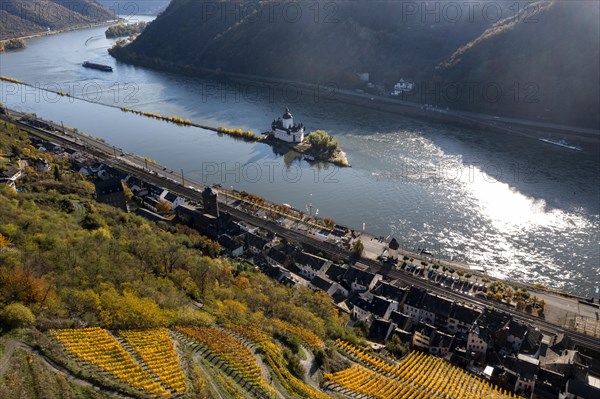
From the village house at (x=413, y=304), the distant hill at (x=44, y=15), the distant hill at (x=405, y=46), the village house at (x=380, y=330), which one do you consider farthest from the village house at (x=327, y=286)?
the distant hill at (x=44, y=15)

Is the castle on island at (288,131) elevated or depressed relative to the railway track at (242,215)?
elevated

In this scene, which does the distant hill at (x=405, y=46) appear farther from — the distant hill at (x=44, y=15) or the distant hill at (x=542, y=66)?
the distant hill at (x=44, y=15)

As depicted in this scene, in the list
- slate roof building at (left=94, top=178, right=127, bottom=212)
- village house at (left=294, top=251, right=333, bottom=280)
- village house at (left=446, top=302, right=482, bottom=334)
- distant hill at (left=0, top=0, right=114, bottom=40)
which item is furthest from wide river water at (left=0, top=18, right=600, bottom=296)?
distant hill at (left=0, top=0, right=114, bottom=40)

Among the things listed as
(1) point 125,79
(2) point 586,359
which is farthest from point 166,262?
(1) point 125,79

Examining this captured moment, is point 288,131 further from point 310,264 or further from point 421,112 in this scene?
point 310,264

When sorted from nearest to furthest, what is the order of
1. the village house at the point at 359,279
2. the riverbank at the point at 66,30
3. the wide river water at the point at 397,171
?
Answer: the village house at the point at 359,279
the wide river water at the point at 397,171
the riverbank at the point at 66,30

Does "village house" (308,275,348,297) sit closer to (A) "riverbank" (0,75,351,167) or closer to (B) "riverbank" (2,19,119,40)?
(A) "riverbank" (0,75,351,167)

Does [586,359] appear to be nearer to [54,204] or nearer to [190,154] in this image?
[54,204]
